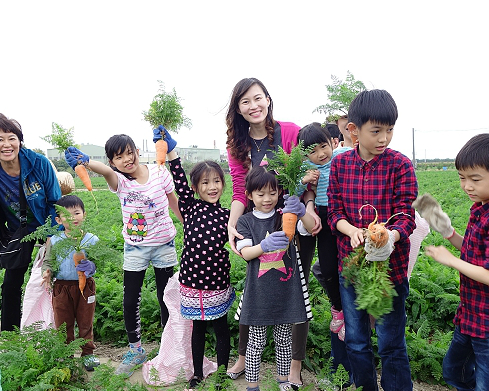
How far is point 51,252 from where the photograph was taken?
3230mm

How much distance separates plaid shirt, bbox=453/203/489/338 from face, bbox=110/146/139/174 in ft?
8.44

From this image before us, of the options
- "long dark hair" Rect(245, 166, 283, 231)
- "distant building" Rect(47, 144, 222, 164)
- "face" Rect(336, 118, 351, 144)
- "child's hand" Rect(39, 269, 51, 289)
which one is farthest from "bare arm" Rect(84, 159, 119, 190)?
"face" Rect(336, 118, 351, 144)

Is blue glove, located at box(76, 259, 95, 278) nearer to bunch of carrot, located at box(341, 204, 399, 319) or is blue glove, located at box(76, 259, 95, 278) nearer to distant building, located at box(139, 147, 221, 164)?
distant building, located at box(139, 147, 221, 164)

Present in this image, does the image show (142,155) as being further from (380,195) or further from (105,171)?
(380,195)

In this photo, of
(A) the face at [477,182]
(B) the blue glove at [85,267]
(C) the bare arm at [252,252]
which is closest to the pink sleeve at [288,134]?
(C) the bare arm at [252,252]

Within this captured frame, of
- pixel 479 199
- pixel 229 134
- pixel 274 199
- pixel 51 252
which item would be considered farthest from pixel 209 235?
pixel 479 199

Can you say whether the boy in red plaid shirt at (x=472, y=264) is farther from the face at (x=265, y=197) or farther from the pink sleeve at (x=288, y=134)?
the pink sleeve at (x=288, y=134)

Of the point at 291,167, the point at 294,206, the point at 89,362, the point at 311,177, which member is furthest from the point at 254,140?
the point at 89,362

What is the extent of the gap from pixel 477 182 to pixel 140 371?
305 centimetres

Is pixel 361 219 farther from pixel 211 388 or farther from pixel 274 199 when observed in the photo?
pixel 211 388

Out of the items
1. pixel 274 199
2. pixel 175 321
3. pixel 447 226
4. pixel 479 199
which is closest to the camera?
pixel 479 199

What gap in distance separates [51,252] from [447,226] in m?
2.99

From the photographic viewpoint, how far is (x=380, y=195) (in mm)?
2359

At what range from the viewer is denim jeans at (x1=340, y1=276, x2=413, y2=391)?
2400 millimetres
